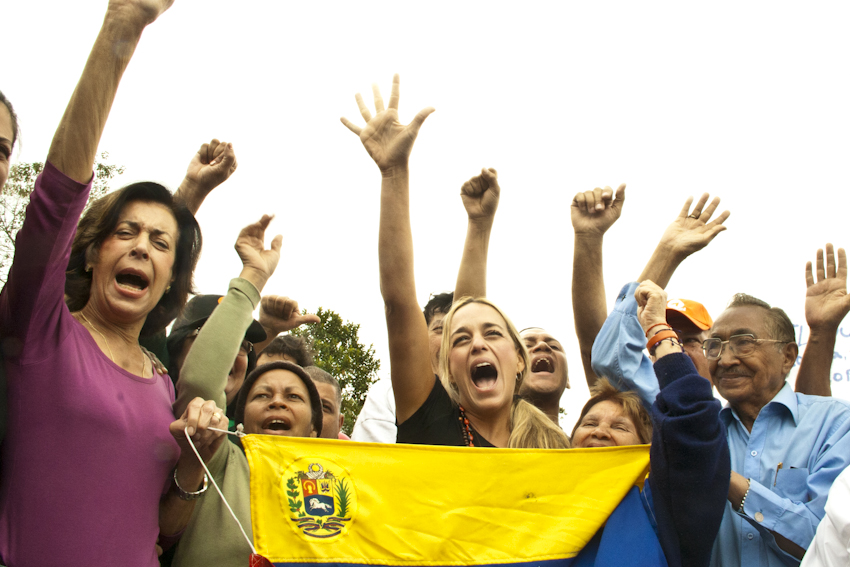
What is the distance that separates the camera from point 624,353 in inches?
133

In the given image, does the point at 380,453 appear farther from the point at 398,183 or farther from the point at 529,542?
the point at 398,183

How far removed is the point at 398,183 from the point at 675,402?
5.62 ft

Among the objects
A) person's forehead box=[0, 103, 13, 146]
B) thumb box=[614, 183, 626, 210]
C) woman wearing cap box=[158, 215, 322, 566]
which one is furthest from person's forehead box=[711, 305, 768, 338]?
person's forehead box=[0, 103, 13, 146]

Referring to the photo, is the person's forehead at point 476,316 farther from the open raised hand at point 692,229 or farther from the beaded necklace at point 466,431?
the open raised hand at point 692,229

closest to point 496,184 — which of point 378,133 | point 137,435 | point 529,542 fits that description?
point 378,133

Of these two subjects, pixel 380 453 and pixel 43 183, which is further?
pixel 380 453

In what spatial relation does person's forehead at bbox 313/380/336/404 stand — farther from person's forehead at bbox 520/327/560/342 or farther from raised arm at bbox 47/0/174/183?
raised arm at bbox 47/0/174/183

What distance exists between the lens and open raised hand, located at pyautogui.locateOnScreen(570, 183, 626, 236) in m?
4.25

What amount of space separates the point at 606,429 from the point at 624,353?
1.31 feet

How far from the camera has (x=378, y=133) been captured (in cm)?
355

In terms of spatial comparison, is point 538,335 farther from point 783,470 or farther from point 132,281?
point 132,281

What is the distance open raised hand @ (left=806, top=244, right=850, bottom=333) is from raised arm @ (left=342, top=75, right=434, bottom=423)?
2532 mm

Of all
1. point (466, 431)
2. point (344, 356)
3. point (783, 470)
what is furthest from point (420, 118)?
point (344, 356)

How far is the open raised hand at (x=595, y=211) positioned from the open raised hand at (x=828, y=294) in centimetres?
128
